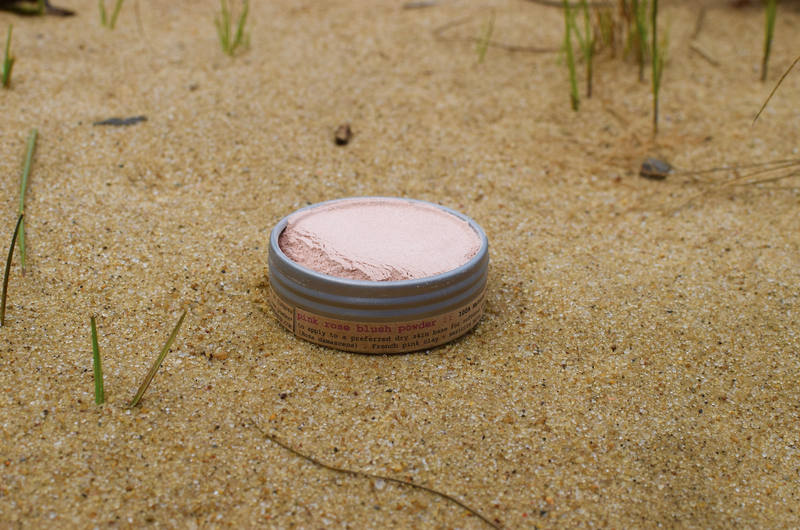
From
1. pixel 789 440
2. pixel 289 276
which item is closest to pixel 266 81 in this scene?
pixel 289 276

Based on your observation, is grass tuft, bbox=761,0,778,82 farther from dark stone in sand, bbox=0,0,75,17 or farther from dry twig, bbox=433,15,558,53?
dark stone in sand, bbox=0,0,75,17

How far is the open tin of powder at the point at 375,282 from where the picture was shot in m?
1.56

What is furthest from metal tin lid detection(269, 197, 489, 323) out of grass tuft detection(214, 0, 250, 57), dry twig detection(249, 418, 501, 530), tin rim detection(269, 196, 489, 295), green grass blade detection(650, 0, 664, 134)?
grass tuft detection(214, 0, 250, 57)

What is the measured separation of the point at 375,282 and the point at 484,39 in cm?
235

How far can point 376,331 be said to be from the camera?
161 cm

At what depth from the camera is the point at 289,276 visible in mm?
1613

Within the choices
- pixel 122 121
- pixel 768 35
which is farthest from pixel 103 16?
pixel 768 35

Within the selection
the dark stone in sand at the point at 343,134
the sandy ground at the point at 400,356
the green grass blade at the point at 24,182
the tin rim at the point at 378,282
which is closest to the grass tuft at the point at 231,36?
the sandy ground at the point at 400,356

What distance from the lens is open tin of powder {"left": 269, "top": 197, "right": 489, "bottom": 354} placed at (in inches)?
61.6

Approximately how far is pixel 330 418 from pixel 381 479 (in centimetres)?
20

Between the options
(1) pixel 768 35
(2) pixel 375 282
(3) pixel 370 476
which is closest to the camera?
(3) pixel 370 476

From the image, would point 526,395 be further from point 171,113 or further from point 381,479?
point 171,113

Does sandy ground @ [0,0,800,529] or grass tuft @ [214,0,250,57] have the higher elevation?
grass tuft @ [214,0,250,57]

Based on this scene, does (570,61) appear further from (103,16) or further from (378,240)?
(103,16)
